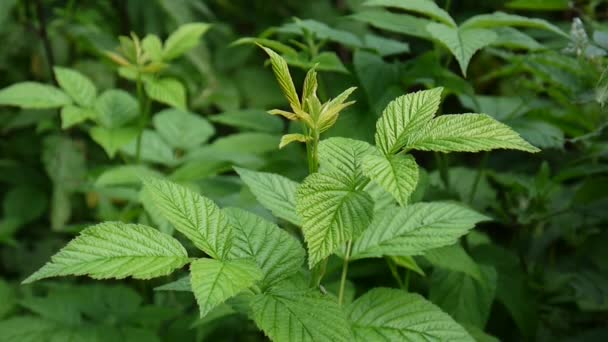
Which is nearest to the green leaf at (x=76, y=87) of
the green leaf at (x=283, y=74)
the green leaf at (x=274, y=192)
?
the green leaf at (x=274, y=192)

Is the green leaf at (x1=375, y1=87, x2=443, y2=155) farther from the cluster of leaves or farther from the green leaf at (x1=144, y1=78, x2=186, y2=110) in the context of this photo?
the green leaf at (x1=144, y1=78, x2=186, y2=110)

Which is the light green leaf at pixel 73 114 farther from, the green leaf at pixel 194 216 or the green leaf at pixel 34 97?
the green leaf at pixel 194 216

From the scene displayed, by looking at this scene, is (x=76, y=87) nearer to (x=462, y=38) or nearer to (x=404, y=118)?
(x=462, y=38)

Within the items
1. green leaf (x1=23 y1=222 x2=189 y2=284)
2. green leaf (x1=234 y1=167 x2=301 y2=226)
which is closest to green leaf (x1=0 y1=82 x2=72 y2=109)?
green leaf (x1=234 y1=167 x2=301 y2=226)

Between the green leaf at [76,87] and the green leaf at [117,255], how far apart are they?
0.86 meters

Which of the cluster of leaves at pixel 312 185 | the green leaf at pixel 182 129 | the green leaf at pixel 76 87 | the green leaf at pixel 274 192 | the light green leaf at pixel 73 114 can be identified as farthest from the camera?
the green leaf at pixel 182 129

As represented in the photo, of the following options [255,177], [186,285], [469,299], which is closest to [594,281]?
[469,299]

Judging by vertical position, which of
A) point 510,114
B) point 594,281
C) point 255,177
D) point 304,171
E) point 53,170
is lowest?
point 53,170

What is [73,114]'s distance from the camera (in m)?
1.53

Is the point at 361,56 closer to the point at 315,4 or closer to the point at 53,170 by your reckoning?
the point at 53,170

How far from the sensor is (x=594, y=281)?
1453 mm

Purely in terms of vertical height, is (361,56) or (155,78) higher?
(361,56)

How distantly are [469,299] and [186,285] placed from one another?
0.60m

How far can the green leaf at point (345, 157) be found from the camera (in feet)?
2.80
